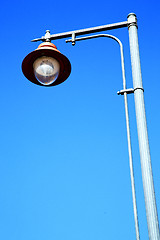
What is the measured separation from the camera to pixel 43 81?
475 cm

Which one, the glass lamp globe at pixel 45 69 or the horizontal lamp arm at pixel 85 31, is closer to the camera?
the horizontal lamp arm at pixel 85 31

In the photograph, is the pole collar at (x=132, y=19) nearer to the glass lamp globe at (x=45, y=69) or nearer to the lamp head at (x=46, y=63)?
the lamp head at (x=46, y=63)

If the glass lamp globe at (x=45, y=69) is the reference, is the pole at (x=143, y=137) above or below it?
below

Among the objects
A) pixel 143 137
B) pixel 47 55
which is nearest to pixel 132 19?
pixel 47 55

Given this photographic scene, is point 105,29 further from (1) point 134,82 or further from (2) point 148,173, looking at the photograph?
(2) point 148,173

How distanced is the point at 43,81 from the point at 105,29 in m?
1.09

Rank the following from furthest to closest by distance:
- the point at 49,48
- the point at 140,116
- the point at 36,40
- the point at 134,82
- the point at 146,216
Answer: the point at 36,40
the point at 49,48
the point at 134,82
the point at 140,116
the point at 146,216

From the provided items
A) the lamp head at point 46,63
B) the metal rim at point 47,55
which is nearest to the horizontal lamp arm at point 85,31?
the lamp head at point 46,63

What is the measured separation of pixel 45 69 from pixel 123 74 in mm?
1150

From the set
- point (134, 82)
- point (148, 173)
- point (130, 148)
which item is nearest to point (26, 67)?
point (134, 82)

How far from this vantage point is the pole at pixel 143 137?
3.06m

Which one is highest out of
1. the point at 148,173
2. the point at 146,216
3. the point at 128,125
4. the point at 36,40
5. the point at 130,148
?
the point at 36,40

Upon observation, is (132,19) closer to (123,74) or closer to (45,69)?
(123,74)

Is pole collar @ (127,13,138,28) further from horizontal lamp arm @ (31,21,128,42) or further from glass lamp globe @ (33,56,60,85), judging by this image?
glass lamp globe @ (33,56,60,85)
